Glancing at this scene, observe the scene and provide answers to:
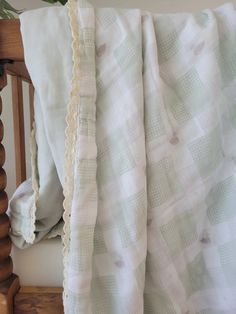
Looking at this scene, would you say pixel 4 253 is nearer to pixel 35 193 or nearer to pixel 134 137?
pixel 35 193

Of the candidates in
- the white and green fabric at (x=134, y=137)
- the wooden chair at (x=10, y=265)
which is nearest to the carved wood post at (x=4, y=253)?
the wooden chair at (x=10, y=265)

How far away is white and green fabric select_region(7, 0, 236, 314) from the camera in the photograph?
44 centimetres

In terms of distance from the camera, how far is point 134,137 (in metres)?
0.44

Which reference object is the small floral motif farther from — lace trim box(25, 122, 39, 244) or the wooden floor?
the wooden floor

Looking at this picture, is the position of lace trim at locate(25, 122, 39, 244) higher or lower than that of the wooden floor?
higher

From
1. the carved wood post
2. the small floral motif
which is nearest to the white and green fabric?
the small floral motif

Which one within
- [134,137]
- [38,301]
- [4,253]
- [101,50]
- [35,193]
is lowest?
[38,301]

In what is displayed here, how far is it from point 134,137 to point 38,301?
36 centimetres

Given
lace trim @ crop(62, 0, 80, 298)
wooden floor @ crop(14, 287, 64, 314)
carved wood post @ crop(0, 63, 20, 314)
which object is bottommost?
wooden floor @ crop(14, 287, 64, 314)

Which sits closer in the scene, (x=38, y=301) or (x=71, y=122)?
(x=71, y=122)

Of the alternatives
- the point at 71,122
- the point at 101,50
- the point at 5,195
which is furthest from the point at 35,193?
the point at 101,50

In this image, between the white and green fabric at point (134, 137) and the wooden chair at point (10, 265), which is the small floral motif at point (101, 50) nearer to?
the white and green fabric at point (134, 137)

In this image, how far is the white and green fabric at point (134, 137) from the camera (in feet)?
1.44

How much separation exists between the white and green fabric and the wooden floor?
4.5 inches
